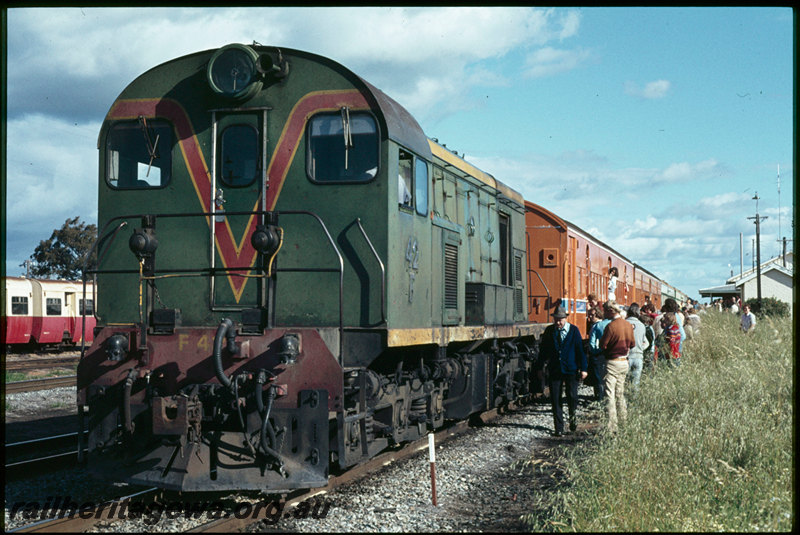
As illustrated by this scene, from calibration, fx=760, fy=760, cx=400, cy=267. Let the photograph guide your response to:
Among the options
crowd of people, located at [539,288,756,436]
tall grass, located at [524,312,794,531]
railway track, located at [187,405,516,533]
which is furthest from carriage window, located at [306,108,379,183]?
crowd of people, located at [539,288,756,436]

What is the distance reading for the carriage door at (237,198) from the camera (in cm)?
700

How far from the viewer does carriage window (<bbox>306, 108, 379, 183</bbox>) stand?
693cm

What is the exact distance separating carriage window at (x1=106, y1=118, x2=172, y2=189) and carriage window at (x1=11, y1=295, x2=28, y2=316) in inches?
918

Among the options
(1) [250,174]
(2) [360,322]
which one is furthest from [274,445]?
(1) [250,174]

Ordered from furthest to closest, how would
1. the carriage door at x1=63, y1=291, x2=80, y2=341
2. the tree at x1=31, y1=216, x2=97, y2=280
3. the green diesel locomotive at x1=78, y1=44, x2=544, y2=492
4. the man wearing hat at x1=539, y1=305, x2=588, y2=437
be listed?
the tree at x1=31, y1=216, x2=97, y2=280, the carriage door at x1=63, y1=291, x2=80, y2=341, the man wearing hat at x1=539, y1=305, x2=588, y2=437, the green diesel locomotive at x1=78, y1=44, x2=544, y2=492

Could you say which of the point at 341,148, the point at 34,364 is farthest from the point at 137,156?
the point at 34,364

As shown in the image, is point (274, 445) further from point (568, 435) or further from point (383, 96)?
point (568, 435)

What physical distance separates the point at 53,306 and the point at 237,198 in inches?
1006

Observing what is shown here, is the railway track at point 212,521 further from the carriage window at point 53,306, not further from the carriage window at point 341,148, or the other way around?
the carriage window at point 53,306

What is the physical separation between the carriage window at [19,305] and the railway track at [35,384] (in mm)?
11194

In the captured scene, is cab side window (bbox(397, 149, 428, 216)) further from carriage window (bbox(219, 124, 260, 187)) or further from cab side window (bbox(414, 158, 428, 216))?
carriage window (bbox(219, 124, 260, 187))

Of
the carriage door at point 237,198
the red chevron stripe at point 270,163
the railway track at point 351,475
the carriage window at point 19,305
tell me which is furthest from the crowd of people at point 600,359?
the carriage window at point 19,305

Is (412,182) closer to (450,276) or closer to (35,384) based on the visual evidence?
(450,276)

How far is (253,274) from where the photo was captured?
6918 mm
